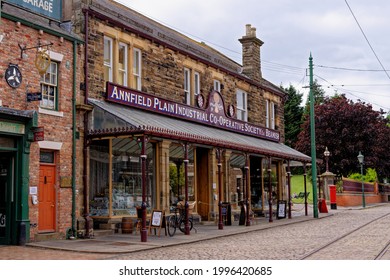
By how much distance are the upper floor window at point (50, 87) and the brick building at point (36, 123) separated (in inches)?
1.2

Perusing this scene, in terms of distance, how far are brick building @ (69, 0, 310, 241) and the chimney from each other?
1711 mm

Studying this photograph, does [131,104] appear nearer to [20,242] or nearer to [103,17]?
[103,17]

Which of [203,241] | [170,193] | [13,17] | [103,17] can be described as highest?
[103,17]

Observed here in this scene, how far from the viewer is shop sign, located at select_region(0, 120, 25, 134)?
1374 centimetres

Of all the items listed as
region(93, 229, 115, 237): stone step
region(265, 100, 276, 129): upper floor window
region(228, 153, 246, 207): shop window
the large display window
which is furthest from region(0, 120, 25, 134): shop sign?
region(265, 100, 276, 129): upper floor window

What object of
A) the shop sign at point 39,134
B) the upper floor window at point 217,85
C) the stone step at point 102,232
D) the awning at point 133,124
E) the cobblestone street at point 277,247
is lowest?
the cobblestone street at point 277,247

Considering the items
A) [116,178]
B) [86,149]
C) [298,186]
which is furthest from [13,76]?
[298,186]

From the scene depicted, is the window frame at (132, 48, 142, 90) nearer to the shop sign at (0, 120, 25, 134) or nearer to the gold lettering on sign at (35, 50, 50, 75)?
the gold lettering on sign at (35, 50, 50, 75)

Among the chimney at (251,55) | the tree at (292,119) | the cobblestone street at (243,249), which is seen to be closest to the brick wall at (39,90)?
the cobblestone street at (243,249)

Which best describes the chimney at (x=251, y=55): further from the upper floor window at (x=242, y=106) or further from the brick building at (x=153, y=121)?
the upper floor window at (x=242, y=106)

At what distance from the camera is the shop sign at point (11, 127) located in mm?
13742

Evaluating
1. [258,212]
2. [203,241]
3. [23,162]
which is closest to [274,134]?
[258,212]

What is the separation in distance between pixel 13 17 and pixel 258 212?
727 inches

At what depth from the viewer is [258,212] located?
29.0 m
